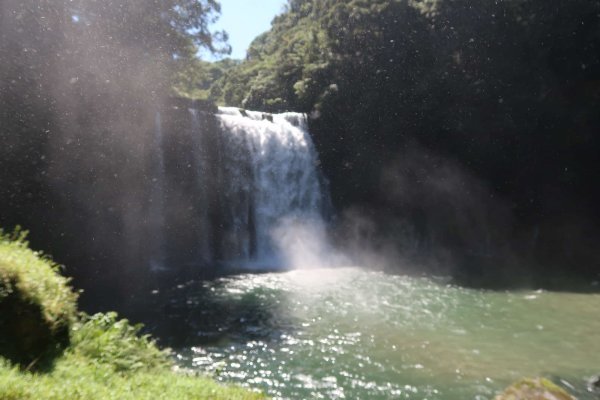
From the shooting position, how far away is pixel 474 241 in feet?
87.3

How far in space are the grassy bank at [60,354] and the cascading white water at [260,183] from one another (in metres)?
16.1

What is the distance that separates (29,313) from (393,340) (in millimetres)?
9155

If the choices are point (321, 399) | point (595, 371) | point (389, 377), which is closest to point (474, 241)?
point (595, 371)

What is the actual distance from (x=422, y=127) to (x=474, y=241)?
25.9 ft

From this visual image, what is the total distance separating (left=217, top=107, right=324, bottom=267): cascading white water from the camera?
79.7 ft

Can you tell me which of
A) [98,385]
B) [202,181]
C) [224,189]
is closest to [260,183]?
[224,189]

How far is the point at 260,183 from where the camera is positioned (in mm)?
25188

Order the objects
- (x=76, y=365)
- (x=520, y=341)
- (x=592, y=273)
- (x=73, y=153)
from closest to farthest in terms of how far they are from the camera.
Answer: (x=76, y=365), (x=520, y=341), (x=73, y=153), (x=592, y=273)

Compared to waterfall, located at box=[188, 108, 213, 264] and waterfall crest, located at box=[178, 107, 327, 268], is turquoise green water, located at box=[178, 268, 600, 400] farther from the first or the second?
waterfall crest, located at box=[178, 107, 327, 268]

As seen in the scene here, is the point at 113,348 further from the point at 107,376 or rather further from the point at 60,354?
the point at 107,376

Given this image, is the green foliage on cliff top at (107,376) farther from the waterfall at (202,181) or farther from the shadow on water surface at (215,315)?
the waterfall at (202,181)

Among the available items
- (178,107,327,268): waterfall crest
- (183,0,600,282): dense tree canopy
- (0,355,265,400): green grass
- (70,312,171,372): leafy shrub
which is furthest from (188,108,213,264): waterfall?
(0,355,265,400): green grass

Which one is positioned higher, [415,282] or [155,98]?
[155,98]

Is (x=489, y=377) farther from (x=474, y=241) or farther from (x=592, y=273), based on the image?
(x=474, y=241)
